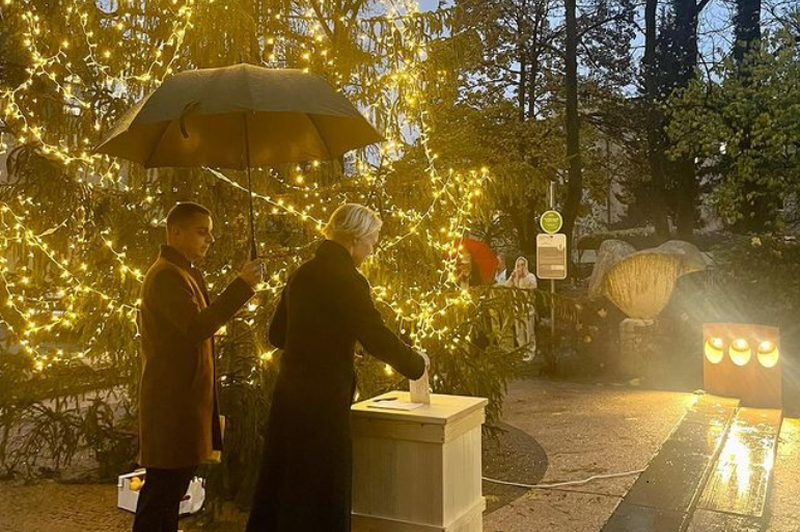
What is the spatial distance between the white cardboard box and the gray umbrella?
6.60 feet

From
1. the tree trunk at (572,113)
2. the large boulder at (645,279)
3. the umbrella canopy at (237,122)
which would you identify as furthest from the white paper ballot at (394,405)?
the tree trunk at (572,113)

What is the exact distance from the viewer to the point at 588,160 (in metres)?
22.0

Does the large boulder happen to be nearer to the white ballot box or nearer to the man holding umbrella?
the white ballot box

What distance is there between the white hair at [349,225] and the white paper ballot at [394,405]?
858mm

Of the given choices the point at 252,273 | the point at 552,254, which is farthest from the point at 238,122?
the point at 552,254

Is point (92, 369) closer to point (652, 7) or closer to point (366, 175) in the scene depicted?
point (366, 175)

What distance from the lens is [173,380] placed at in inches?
121

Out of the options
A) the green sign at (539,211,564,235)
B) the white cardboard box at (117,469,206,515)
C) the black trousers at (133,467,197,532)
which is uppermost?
the green sign at (539,211,564,235)

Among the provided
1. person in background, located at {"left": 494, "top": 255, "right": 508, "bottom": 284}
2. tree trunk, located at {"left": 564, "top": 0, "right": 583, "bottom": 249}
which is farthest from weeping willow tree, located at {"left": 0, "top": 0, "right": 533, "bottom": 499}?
tree trunk, located at {"left": 564, "top": 0, "right": 583, "bottom": 249}

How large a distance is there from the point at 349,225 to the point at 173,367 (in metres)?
0.94

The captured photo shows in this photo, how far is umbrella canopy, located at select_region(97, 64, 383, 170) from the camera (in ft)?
10.7

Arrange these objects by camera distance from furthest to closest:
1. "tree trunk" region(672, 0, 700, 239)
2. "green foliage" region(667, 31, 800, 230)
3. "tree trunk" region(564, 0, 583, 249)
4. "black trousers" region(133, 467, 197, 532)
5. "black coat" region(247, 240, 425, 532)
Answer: "tree trunk" region(672, 0, 700, 239), "tree trunk" region(564, 0, 583, 249), "green foliage" region(667, 31, 800, 230), "black trousers" region(133, 467, 197, 532), "black coat" region(247, 240, 425, 532)

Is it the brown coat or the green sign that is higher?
the green sign

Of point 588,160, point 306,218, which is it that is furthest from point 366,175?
point 588,160
